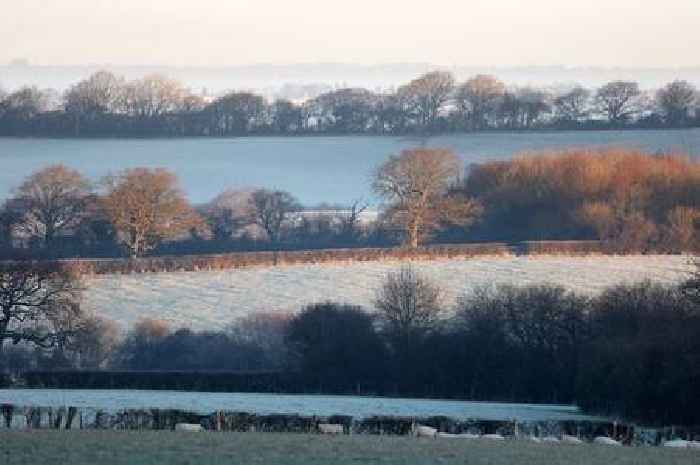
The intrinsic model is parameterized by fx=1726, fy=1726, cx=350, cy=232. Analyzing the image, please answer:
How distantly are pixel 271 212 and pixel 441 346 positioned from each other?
79.7 feet

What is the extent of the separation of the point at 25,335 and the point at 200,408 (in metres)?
9.79

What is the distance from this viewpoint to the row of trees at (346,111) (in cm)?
8306

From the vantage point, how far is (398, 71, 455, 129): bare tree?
271 feet

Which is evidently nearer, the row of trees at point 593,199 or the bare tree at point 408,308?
the bare tree at point 408,308

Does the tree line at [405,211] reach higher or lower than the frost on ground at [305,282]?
higher

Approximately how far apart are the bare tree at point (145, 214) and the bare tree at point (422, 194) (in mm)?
6149

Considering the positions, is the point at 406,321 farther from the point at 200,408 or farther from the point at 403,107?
the point at 403,107

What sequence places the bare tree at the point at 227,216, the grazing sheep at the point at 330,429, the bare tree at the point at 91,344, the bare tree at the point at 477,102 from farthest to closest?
the bare tree at the point at 477,102 < the bare tree at the point at 227,216 < the bare tree at the point at 91,344 < the grazing sheep at the point at 330,429

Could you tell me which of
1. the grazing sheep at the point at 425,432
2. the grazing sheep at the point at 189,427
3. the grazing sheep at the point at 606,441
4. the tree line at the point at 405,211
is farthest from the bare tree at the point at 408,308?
the tree line at the point at 405,211

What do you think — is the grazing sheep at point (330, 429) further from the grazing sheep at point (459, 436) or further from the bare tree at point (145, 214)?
the bare tree at point (145, 214)

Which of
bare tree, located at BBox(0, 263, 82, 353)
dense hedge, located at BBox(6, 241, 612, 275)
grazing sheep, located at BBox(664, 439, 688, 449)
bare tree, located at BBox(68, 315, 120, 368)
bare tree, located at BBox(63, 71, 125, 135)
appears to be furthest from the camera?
bare tree, located at BBox(63, 71, 125, 135)

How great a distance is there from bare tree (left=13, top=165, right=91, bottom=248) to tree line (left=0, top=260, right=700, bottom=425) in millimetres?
14305

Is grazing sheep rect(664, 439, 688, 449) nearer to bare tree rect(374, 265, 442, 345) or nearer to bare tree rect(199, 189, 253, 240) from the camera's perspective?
bare tree rect(374, 265, 442, 345)

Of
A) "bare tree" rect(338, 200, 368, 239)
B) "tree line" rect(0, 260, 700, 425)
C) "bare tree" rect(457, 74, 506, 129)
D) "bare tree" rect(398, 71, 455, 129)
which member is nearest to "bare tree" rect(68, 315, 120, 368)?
"tree line" rect(0, 260, 700, 425)
